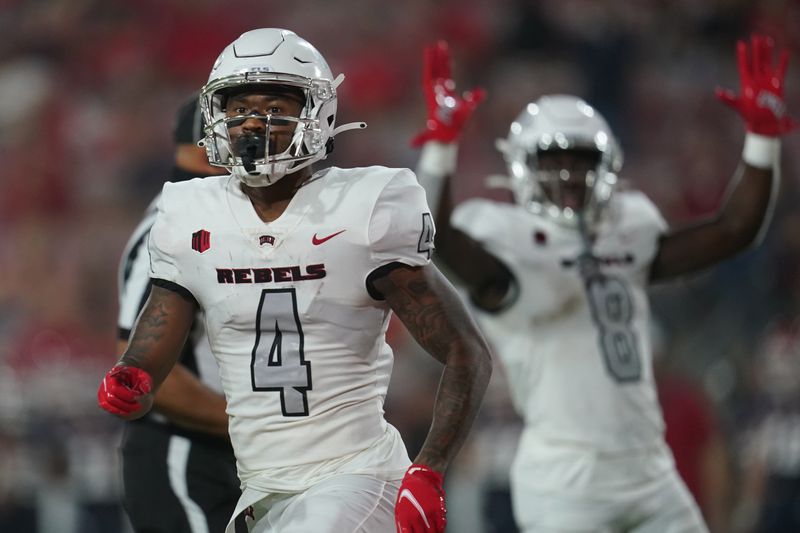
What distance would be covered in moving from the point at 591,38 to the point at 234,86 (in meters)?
5.39

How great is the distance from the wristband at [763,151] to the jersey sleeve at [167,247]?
196cm

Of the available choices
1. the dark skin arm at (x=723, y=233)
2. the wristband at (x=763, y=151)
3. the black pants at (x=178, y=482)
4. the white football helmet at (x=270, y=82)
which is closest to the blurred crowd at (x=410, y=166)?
the dark skin arm at (x=723, y=233)

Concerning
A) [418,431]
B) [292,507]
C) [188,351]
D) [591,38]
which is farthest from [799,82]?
[292,507]

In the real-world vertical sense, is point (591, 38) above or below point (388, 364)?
above

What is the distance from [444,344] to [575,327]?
1.39 meters

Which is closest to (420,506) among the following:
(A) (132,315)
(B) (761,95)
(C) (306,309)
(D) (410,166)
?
(C) (306,309)

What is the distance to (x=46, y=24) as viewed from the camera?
303 inches

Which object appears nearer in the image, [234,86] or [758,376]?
[234,86]

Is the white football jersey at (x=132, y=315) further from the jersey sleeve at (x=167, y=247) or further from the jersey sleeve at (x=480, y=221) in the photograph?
the jersey sleeve at (x=480, y=221)

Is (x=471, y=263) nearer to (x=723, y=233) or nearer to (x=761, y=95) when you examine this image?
(x=723, y=233)

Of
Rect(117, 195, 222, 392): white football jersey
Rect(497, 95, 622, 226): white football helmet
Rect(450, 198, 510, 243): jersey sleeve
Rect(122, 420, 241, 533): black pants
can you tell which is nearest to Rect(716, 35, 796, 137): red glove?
Rect(497, 95, 622, 226): white football helmet

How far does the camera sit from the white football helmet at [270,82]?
8.13ft

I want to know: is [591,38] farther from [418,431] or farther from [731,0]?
[418,431]

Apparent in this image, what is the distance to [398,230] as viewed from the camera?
241 centimetres
